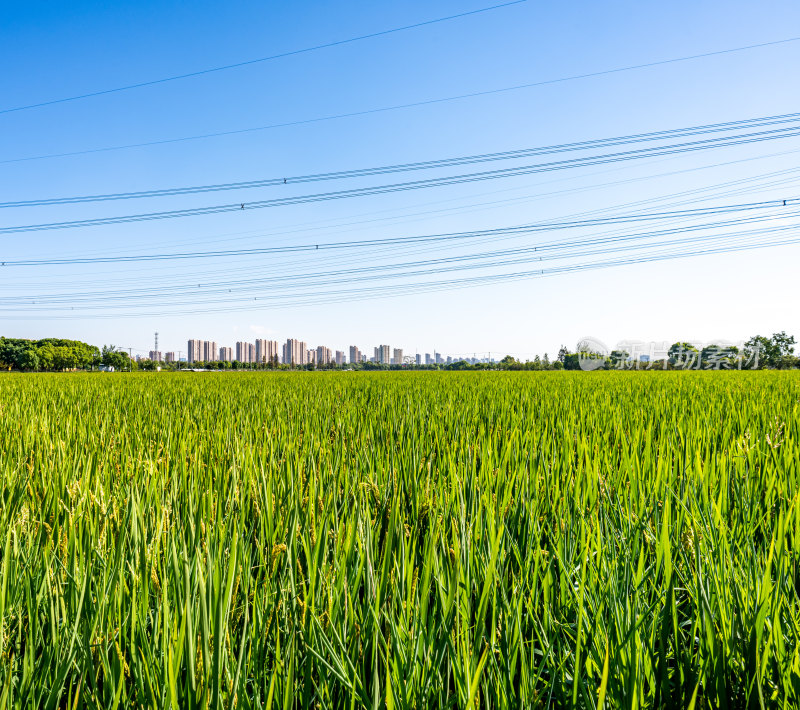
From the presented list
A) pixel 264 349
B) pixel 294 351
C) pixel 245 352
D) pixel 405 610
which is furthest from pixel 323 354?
pixel 405 610

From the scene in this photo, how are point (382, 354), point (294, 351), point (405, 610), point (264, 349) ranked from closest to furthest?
point (405, 610), point (382, 354), point (294, 351), point (264, 349)

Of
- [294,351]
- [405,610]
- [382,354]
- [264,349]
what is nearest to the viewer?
[405,610]

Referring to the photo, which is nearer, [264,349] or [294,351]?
[294,351]

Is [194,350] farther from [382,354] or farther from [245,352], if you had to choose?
[382,354]

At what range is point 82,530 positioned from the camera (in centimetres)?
138

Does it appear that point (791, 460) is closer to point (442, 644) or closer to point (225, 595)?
point (442, 644)

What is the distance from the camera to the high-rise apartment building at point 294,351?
138 meters

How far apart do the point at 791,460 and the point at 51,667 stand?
2.67m

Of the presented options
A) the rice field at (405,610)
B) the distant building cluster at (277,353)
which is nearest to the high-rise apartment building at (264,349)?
the distant building cluster at (277,353)

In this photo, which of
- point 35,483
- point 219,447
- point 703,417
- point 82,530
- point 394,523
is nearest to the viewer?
point 394,523

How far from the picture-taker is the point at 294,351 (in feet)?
454

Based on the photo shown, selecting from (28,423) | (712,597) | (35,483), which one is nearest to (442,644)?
(712,597)

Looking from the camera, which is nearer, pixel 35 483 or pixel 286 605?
pixel 286 605

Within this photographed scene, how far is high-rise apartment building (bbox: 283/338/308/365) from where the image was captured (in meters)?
138
